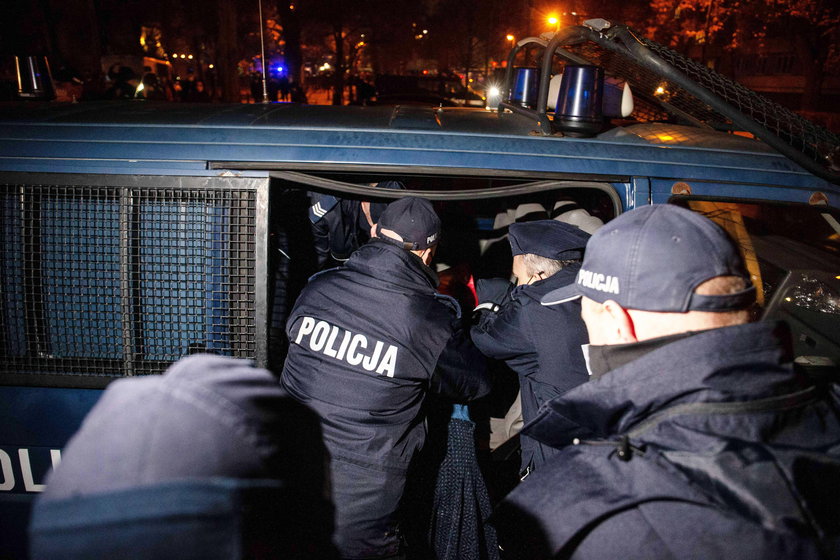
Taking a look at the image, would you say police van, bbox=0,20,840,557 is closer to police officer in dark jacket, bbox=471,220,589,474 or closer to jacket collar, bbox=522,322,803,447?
police officer in dark jacket, bbox=471,220,589,474

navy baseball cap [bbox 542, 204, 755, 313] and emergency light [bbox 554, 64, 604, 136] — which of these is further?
emergency light [bbox 554, 64, 604, 136]

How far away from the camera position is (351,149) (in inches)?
77.1

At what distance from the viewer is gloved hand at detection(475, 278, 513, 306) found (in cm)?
263

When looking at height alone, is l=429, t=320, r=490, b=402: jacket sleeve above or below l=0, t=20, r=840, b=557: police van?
below

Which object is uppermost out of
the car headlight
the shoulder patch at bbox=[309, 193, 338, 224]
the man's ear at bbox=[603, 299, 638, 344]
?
the shoulder patch at bbox=[309, 193, 338, 224]

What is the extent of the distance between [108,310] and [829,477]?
6.97 ft

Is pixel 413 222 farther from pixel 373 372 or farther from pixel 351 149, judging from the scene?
pixel 373 372

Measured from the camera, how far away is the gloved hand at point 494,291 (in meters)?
2.63

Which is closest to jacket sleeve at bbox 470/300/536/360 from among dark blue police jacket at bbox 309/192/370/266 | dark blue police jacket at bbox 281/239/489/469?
dark blue police jacket at bbox 281/239/489/469

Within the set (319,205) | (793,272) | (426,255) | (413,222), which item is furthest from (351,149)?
(793,272)

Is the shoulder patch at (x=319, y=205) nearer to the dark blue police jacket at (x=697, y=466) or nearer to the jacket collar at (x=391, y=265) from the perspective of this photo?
the jacket collar at (x=391, y=265)

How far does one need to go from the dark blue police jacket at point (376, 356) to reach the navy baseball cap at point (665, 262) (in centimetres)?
90

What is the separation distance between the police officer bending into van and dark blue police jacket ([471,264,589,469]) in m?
0.18

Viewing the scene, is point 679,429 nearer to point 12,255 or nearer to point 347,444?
point 347,444
